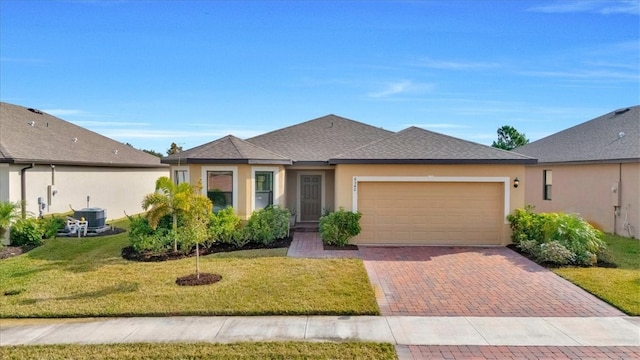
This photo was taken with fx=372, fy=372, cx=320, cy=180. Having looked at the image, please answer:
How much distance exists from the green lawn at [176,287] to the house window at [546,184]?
12.5 metres

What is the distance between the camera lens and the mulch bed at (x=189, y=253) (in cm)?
1083

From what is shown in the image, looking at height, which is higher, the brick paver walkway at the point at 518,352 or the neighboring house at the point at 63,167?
the neighboring house at the point at 63,167

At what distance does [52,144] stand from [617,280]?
2032 cm

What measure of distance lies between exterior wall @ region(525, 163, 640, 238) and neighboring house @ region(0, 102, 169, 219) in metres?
21.2

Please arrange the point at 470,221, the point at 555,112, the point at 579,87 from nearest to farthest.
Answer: the point at 470,221 → the point at 579,87 → the point at 555,112

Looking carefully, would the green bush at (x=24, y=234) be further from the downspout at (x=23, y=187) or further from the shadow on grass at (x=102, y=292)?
the shadow on grass at (x=102, y=292)

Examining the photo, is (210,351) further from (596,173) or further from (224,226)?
(596,173)

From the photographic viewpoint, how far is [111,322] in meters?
6.40

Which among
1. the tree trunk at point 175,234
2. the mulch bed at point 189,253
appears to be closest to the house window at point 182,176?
the tree trunk at point 175,234

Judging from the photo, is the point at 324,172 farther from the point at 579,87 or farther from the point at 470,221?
the point at 579,87

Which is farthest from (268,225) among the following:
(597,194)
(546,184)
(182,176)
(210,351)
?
(546,184)

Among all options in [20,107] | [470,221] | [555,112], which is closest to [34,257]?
[20,107]

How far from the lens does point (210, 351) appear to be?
527 cm

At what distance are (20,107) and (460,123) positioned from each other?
2678cm
